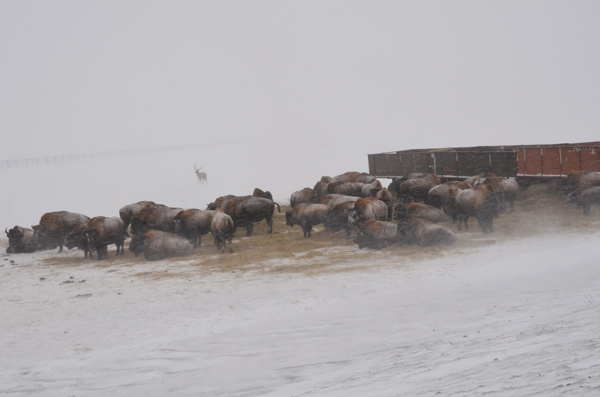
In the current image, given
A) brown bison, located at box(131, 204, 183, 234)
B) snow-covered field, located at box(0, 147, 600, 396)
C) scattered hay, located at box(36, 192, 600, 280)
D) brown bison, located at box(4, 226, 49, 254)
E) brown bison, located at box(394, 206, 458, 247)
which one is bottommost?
snow-covered field, located at box(0, 147, 600, 396)

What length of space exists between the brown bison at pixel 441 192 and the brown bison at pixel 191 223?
729 cm

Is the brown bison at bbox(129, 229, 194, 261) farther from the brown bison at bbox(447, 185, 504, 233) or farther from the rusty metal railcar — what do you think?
the rusty metal railcar

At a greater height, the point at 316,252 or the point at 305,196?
the point at 305,196

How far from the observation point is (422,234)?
41.5ft

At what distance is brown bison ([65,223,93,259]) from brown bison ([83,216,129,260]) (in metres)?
0.13

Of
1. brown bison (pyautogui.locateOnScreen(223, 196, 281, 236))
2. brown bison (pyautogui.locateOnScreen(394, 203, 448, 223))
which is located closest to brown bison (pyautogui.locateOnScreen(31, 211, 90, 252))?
brown bison (pyautogui.locateOnScreen(223, 196, 281, 236))

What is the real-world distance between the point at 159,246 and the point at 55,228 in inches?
180

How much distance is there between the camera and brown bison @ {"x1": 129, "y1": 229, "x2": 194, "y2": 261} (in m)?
13.5

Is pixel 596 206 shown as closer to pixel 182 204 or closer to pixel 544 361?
pixel 544 361

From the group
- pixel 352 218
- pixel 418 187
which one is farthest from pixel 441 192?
pixel 352 218

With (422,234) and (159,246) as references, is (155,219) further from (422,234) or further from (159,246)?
(422,234)

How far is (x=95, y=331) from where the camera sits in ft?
27.4

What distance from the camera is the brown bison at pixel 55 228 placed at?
52.4ft

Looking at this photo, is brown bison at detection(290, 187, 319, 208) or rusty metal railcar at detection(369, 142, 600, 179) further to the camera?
brown bison at detection(290, 187, 319, 208)
